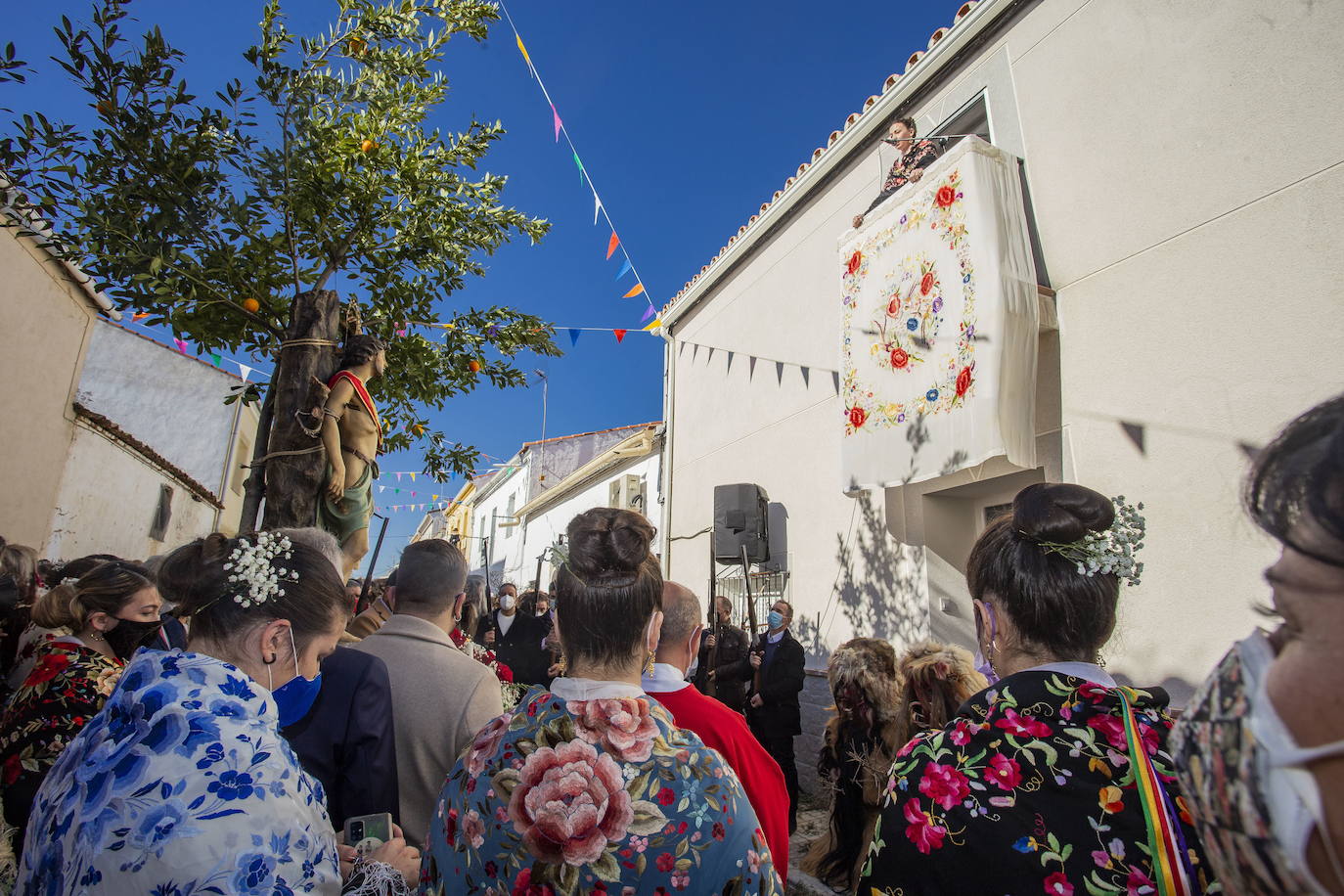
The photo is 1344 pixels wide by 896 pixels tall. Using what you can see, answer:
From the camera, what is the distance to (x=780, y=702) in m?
6.12

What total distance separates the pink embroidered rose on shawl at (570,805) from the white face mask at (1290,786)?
0.97 m

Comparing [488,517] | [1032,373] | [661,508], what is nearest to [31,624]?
[1032,373]

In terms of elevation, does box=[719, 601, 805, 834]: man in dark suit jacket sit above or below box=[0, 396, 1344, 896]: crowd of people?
below

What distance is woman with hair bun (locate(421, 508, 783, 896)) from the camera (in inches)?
49.4

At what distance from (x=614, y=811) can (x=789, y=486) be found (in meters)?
7.73

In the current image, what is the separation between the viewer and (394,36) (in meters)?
4.17

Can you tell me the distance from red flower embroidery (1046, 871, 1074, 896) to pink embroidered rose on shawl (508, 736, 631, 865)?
2.34ft

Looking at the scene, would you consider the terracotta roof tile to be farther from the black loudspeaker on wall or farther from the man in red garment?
the man in red garment

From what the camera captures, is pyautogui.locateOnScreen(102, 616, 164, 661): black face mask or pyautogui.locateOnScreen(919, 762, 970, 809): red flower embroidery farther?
pyautogui.locateOnScreen(102, 616, 164, 661): black face mask

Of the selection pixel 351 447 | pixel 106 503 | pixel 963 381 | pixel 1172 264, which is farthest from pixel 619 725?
pixel 106 503

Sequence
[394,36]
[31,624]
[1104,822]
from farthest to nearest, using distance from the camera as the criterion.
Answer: [394,36] → [31,624] → [1104,822]

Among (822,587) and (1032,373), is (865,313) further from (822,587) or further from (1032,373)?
(822,587)

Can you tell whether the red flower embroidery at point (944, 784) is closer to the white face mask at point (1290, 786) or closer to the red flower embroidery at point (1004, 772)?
the red flower embroidery at point (1004, 772)

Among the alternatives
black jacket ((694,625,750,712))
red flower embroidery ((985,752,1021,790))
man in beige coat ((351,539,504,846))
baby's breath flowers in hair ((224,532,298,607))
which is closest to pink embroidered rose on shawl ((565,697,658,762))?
red flower embroidery ((985,752,1021,790))
